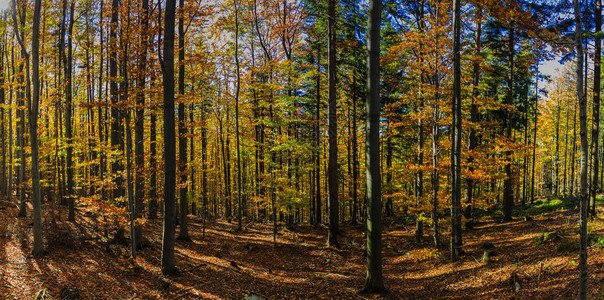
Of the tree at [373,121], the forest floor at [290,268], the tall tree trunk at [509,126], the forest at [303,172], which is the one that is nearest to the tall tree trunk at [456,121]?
the forest at [303,172]

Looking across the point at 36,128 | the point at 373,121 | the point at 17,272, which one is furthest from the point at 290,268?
the point at 36,128

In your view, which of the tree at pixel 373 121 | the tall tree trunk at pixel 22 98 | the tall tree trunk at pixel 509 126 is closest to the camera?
the tree at pixel 373 121

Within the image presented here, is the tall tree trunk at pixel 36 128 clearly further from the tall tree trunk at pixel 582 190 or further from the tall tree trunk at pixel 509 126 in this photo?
the tall tree trunk at pixel 509 126

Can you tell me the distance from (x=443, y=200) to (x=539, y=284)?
4.88 metres

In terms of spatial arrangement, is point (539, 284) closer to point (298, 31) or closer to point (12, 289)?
point (12, 289)

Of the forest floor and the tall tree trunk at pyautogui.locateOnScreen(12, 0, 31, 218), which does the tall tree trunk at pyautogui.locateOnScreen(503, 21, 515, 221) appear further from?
the tall tree trunk at pyautogui.locateOnScreen(12, 0, 31, 218)

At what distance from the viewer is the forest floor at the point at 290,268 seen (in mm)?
7297

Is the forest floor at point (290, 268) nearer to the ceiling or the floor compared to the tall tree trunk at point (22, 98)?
nearer to the floor

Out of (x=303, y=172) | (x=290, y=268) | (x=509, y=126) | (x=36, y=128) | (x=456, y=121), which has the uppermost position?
(x=509, y=126)

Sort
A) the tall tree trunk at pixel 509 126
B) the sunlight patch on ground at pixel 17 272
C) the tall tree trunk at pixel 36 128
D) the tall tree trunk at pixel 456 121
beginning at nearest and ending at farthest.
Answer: the sunlight patch on ground at pixel 17 272 < the tall tree trunk at pixel 36 128 < the tall tree trunk at pixel 456 121 < the tall tree trunk at pixel 509 126

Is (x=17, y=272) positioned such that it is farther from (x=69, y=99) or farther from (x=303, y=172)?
(x=303, y=172)

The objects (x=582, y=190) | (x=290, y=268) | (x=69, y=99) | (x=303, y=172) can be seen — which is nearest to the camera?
(x=582, y=190)

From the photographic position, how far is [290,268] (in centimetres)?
1124

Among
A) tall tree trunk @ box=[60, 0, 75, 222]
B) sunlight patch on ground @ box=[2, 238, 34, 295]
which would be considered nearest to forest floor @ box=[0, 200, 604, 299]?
sunlight patch on ground @ box=[2, 238, 34, 295]
